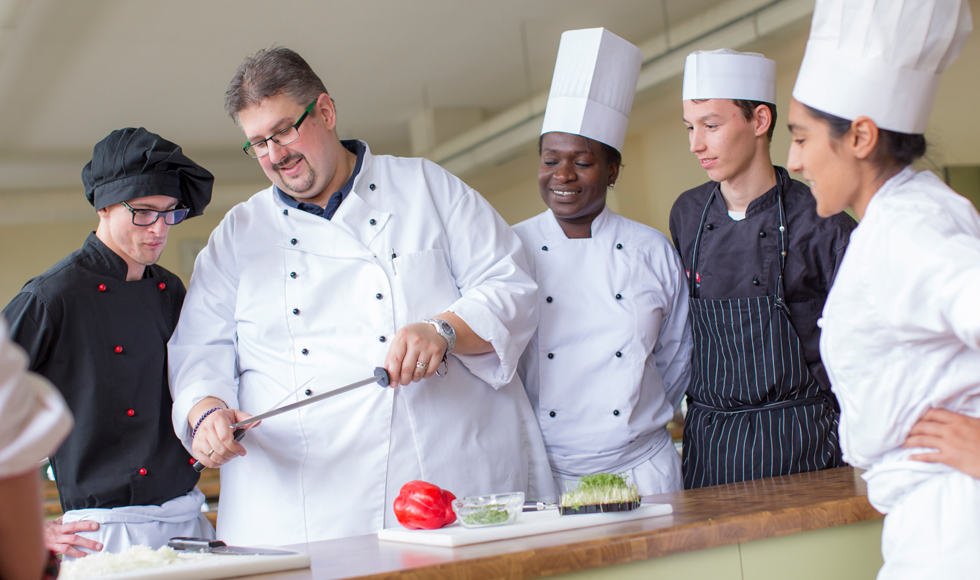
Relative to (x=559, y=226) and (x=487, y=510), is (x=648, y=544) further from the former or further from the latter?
(x=559, y=226)

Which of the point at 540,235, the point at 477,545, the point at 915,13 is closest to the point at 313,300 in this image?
the point at 540,235

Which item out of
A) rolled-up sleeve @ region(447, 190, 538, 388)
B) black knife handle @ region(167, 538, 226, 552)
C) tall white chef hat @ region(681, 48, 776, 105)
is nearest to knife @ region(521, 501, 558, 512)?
rolled-up sleeve @ region(447, 190, 538, 388)

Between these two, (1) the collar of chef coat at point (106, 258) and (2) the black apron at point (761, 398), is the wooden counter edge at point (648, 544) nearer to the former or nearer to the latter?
(2) the black apron at point (761, 398)

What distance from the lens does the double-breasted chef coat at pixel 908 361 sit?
108 centimetres

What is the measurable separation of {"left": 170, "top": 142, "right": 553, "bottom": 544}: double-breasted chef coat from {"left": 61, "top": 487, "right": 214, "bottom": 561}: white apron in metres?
0.09

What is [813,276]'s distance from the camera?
197 centimetres

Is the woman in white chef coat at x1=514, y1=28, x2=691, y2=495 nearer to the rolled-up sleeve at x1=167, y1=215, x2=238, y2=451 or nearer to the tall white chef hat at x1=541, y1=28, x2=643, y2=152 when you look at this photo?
the tall white chef hat at x1=541, y1=28, x2=643, y2=152

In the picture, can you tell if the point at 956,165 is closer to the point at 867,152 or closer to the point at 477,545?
the point at 867,152

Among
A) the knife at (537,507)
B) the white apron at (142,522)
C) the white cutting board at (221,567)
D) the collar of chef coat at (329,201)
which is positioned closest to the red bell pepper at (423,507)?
the knife at (537,507)

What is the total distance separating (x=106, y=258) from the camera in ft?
6.37

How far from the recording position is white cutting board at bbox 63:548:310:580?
1153 millimetres

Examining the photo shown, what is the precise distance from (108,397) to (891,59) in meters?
1.66

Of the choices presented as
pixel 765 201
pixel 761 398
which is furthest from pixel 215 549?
pixel 765 201

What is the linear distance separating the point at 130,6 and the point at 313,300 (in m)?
3.82
